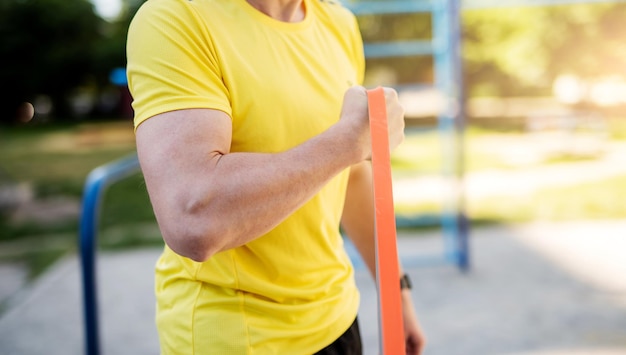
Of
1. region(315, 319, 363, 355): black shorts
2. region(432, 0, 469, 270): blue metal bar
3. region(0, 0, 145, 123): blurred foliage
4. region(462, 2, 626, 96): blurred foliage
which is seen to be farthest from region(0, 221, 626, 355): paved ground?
region(0, 0, 145, 123): blurred foliage

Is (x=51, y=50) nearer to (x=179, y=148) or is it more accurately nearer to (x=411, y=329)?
(x=411, y=329)

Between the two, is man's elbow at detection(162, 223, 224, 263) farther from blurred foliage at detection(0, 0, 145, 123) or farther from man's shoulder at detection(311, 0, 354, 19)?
blurred foliage at detection(0, 0, 145, 123)

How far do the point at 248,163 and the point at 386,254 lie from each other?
0.21 meters

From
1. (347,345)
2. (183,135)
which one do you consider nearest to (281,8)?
(183,135)

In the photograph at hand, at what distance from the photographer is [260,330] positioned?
1024mm

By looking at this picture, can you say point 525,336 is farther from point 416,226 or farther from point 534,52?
point 534,52

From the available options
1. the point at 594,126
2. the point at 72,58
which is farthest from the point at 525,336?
the point at 72,58

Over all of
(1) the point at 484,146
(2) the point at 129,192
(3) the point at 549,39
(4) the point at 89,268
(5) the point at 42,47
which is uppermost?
(4) the point at 89,268

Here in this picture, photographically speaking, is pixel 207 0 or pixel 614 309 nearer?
pixel 207 0

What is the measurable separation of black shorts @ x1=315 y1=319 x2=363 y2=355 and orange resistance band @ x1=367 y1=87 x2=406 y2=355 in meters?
0.27

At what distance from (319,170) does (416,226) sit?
A: 17.5 feet

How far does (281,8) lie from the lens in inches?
43.6

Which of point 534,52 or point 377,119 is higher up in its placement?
point 377,119

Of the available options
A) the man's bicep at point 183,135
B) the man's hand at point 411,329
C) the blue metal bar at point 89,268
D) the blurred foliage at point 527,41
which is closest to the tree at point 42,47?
the blurred foliage at point 527,41
